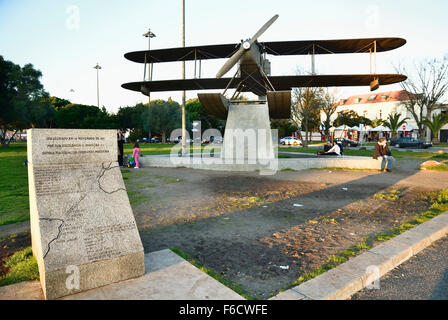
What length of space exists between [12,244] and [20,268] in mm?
1259

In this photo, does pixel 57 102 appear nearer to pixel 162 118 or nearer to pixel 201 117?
pixel 162 118

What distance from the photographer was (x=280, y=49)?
53.3 ft

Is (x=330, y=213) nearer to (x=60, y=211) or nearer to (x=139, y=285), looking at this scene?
(x=139, y=285)

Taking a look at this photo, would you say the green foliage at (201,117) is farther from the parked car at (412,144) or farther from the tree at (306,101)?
the parked car at (412,144)

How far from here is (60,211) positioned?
289 cm

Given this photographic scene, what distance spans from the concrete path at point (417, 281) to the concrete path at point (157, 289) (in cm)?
158

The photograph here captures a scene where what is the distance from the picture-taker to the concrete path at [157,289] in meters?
2.60

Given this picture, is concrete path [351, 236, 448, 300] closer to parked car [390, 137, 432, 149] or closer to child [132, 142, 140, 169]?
child [132, 142, 140, 169]

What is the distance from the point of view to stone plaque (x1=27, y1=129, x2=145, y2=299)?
2672 millimetres

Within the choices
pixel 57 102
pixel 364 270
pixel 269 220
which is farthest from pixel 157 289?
pixel 57 102

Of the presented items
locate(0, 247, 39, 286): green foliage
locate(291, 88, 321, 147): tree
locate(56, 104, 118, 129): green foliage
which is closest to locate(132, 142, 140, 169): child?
locate(0, 247, 39, 286): green foliage

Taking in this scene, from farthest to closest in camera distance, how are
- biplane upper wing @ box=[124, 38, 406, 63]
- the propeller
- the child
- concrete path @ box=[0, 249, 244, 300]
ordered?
biplane upper wing @ box=[124, 38, 406, 63] < the child < the propeller < concrete path @ box=[0, 249, 244, 300]

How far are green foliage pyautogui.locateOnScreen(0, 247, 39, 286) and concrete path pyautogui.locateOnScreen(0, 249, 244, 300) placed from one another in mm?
164
